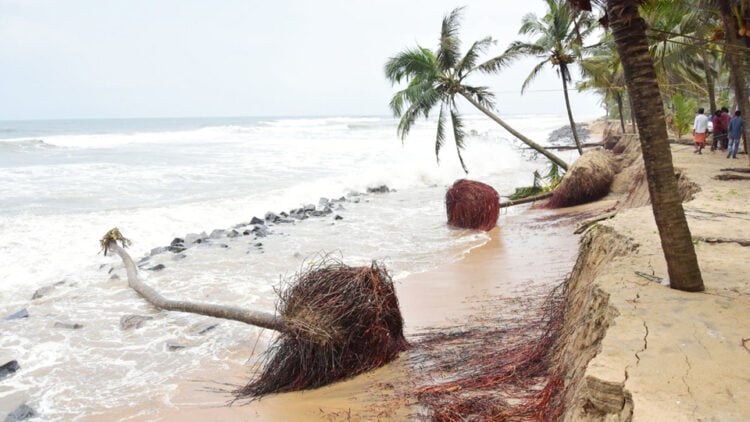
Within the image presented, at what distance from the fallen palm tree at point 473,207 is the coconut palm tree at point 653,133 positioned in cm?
962

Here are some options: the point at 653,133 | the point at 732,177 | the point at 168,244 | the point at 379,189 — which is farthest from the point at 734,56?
the point at 379,189

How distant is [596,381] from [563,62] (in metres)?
18.9

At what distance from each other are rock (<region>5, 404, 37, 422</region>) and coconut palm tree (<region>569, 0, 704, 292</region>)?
6303 millimetres

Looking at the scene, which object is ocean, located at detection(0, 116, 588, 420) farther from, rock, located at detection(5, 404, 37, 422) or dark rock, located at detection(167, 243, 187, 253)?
dark rock, located at detection(167, 243, 187, 253)

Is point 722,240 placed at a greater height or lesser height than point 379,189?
greater

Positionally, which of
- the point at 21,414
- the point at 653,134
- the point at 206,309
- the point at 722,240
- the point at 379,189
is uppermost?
the point at 653,134

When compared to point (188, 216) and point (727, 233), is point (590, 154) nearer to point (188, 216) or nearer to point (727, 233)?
point (727, 233)

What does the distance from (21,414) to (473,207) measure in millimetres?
10882

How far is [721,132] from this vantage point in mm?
16828

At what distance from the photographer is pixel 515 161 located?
3319 centimetres

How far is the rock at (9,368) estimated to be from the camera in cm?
658

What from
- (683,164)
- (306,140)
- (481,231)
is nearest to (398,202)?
(481,231)

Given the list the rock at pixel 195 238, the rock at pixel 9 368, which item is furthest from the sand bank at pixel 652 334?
the rock at pixel 195 238

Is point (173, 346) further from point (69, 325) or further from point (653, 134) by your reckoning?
point (653, 134)
